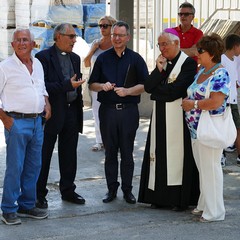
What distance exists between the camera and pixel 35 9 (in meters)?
15.9

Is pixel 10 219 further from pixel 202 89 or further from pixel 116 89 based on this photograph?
pixel 202 89

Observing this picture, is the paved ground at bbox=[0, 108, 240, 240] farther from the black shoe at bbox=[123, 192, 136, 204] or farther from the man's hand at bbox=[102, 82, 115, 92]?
the man's hand at bbox=[102, 82, 115, 92]

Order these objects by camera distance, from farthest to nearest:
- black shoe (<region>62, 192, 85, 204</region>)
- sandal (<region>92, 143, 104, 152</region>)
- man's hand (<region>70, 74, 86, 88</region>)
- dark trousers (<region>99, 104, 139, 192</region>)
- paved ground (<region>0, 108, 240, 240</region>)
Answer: sandal (<region>92, 143, 104, 152</region>), black shoe (<region>62, 192, 85, 204</region>), dark trousers (<region>99, 104, 139, 192</region>), man's hand (<region>70, 74, 86, 88</region>), paved ground (<region>0, 108, 240, 240</region>)

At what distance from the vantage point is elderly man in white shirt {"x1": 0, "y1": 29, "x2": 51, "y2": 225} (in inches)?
244

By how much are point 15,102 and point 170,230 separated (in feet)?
5.87

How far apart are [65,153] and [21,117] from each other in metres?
0.99

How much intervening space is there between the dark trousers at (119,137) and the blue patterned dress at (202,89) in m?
0.71

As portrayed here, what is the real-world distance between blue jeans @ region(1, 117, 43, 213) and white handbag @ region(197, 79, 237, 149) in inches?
58.1

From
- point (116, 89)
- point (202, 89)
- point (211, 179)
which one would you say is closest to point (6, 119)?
point (116, 89)

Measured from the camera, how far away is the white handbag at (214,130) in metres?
6.27

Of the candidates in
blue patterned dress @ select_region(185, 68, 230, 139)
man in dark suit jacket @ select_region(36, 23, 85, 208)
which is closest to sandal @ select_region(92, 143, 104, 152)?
man in dark suit jacket @ select_region(36, 23, 85, 208)

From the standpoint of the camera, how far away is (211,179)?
6.45 m

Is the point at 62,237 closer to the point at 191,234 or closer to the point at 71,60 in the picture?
the point at 191,234

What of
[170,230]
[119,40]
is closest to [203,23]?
[119,40]
